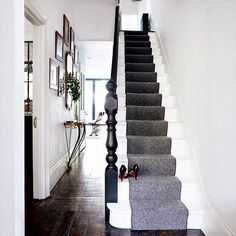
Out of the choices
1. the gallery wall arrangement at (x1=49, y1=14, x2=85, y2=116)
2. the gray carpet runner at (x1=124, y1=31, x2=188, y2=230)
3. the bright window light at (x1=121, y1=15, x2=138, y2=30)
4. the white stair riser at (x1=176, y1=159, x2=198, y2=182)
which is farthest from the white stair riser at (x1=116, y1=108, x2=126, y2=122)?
the bright window light at (x1=121, y1=15, x2=138, y2=30)

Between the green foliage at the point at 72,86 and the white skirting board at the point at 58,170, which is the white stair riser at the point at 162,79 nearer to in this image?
the green foliage at the point at 72,86

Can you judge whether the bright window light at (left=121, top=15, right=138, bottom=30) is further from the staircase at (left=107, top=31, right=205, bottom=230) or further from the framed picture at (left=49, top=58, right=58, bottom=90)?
the framed picture at (left=49, top=58, right=58, bottom=90)

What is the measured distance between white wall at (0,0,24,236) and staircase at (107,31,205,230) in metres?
1.18

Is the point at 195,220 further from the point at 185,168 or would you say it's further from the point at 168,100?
the point at 168,100

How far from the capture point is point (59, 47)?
13.1 feet

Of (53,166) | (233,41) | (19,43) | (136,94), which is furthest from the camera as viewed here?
(136,94)

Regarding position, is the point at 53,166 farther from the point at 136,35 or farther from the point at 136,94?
the point at 136,35

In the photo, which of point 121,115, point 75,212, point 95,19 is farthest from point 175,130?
point 95,19

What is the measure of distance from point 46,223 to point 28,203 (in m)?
0.64

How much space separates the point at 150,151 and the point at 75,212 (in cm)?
114

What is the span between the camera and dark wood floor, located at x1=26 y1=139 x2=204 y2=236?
7.56 feet

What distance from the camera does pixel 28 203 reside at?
2984 millimetres

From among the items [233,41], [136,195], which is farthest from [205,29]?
[136,195]

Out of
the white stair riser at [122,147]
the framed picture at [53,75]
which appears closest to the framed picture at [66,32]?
the framed picture at [53,75]
